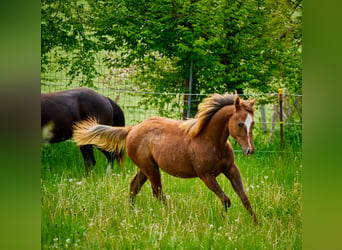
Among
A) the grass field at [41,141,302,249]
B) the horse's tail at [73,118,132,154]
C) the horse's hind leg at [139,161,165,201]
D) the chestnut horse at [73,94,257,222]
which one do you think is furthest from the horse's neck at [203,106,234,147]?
the horse's tail at [73,118,132,154]

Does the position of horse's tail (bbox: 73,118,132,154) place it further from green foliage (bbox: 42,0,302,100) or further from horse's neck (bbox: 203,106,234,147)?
horse's neck (bbox: 203,106,234,147)

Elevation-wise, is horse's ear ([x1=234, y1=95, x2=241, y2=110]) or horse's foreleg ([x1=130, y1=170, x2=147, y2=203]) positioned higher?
horse's ear ([x1=234, y1=95, x2=241, y2=110])

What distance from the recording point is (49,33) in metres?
2.57

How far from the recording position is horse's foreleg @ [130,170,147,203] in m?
2.71

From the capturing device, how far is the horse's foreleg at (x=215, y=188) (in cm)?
263

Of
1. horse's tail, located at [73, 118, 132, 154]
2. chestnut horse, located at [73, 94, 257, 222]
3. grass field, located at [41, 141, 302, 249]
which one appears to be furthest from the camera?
horse's tail, located at [73, 118, 132, 154]

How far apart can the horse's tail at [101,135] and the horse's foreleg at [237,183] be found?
58 centimetres

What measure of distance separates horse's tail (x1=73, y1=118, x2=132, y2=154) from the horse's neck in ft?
1.43

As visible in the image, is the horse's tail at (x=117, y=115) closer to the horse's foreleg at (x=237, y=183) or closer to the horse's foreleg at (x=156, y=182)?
the horse's foreleg at (x=156, y=182)

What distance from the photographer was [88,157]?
279 cm

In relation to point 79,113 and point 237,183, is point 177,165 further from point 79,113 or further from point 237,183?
point 79,113

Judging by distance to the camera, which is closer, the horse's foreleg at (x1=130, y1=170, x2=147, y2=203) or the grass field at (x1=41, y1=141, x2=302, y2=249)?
the grass field at (x1=41, y1=141, x2=302, y2=249)

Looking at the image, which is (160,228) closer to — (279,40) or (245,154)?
(245,154)
